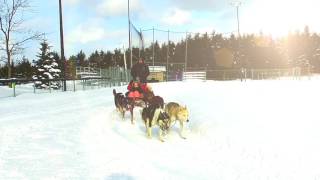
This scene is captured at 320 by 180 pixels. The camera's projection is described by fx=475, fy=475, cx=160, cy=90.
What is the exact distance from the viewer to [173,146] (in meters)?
12.4

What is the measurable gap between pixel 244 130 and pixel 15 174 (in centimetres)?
692

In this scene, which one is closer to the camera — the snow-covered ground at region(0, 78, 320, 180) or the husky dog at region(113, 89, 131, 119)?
the snow-covered ground at region(0, 78, 320, 180)

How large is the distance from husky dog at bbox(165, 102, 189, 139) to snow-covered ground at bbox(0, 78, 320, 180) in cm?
40

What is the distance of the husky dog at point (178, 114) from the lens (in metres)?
13.5

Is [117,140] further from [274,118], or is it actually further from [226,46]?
[226,46]

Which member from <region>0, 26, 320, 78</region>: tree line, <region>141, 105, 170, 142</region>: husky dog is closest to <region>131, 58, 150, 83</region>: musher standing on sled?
<region>141, 105, 170, 142</region>: husky dog

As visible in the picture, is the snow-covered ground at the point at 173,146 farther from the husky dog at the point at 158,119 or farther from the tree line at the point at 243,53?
the tree line at the point at 243,53

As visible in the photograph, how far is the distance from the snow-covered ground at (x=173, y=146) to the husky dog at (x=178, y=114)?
0.40 meters

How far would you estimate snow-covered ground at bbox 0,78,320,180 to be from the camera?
9711 millimetres

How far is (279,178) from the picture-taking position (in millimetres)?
9562

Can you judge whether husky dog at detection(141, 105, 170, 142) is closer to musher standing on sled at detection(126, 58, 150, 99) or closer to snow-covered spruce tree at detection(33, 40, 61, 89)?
musher standing on sled at detection(126, 58, 150, 99)

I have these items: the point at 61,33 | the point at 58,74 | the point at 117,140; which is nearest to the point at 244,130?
the point at 117,140

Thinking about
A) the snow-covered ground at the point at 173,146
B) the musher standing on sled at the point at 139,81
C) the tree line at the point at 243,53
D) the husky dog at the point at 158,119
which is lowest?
the snow-covered ground at the point at 173,146

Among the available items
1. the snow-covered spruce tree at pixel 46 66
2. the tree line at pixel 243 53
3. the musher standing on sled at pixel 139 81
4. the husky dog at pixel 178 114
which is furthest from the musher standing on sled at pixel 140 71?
the tree line at pixel 243 53
